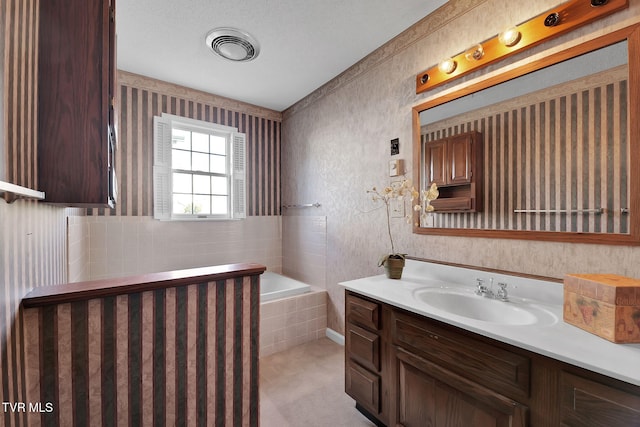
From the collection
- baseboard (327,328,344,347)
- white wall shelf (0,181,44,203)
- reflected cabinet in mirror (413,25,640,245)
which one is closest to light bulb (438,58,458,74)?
reflected cabinet in mirror (413,25,640,245)

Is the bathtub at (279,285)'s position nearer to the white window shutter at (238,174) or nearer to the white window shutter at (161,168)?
the white window shutter at (238,174)

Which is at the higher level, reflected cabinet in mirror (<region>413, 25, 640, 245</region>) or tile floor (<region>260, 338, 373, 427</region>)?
reflected cabinet in mirror (<region>413, 25, 640, 245</region>)

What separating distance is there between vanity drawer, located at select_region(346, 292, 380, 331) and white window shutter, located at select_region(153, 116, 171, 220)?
92.0 inches

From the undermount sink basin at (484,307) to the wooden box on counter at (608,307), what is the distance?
129mm

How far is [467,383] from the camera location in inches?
45.1

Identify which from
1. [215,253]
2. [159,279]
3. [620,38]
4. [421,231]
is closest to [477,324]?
[421,231]

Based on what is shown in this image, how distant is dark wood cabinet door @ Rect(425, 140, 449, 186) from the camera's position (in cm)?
185

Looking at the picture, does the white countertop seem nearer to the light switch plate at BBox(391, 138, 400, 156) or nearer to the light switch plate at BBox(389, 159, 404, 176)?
the light switch plate at BBox(389, 159, 404, 176)

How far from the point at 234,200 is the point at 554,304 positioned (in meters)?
3.15

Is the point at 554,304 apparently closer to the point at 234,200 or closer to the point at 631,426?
the point at 631,426

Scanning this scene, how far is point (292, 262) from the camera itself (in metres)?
3.57

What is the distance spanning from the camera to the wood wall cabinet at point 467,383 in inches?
33.2

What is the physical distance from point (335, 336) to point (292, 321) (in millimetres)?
472

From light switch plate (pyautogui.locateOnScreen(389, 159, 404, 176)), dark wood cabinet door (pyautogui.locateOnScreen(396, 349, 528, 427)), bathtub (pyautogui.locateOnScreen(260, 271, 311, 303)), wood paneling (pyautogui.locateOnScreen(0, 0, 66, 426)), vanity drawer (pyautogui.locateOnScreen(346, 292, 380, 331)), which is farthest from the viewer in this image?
bathtub (pyautogui.locateOnScreen(260, 271, 311, 303))
